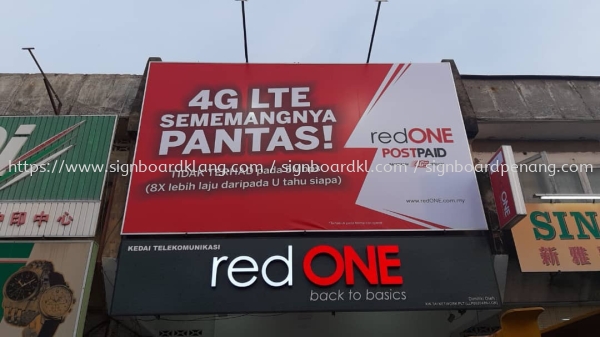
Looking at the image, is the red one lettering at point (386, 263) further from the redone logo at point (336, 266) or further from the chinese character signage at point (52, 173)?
the chinese character signage at point (52, 173)

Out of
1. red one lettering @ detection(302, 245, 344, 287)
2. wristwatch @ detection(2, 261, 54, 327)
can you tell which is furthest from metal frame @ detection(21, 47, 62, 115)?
red one lettering @ detection(302, 245, 344, 287)

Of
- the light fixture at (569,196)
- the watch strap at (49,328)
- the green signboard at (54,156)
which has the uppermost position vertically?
the green signboard at (54,156)

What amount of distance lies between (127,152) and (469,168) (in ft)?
26.2

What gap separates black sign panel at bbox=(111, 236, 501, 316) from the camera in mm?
8445

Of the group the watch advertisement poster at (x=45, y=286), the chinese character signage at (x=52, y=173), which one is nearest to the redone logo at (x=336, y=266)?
the watch advertisement poster at (x=45, y=286)

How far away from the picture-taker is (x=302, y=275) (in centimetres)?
878

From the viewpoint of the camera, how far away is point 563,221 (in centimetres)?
1020

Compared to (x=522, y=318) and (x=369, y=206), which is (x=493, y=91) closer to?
(x=369, y=206)

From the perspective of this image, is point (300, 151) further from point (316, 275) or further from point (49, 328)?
point (49, 328)

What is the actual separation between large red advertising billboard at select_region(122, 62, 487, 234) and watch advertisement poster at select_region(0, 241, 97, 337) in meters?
1.09

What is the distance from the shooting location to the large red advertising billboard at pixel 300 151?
376 inches

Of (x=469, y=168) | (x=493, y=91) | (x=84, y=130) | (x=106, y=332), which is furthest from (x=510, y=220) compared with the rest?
(x=84, y=130)

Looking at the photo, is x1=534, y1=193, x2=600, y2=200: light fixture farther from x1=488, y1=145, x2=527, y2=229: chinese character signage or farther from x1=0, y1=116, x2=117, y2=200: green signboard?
x1=0, y1=116, x2=117, y2=200: green signboard

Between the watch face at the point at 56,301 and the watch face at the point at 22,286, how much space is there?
266mm
